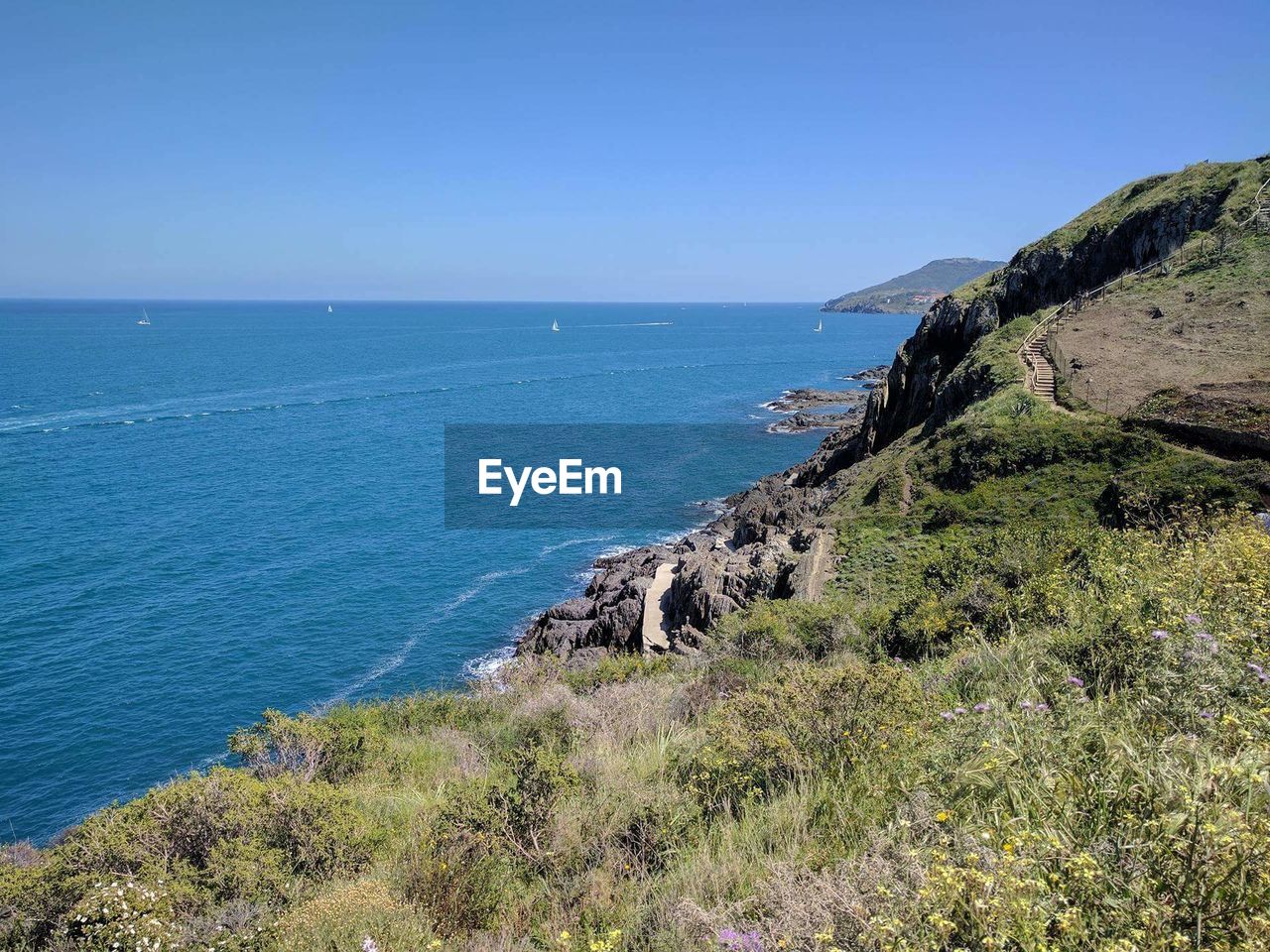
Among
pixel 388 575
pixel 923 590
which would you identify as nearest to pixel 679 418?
pixel 388 575

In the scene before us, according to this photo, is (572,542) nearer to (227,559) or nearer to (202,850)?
(227,559)

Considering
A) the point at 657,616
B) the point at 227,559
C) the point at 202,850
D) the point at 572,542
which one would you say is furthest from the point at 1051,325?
the point at 227,559

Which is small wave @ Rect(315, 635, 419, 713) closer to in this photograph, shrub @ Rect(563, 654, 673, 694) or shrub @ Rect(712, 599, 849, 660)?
shrub @ Rect(563, 654, 673, 694)

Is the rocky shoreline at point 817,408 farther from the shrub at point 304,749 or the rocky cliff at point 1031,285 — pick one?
the shrub at point 304,749

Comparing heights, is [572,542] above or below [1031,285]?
below

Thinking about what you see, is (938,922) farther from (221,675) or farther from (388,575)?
(388,575)
